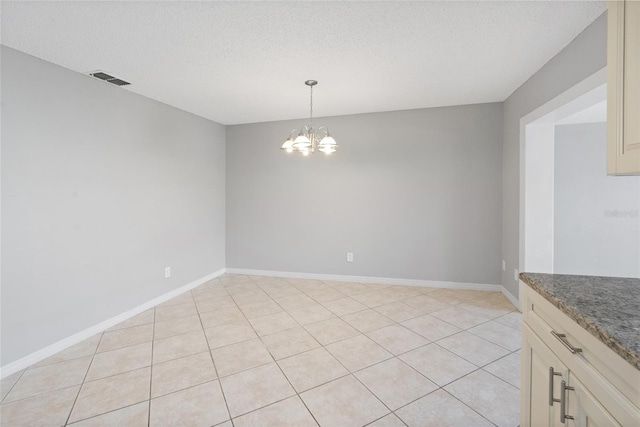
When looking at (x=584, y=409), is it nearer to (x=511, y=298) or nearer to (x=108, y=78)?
(x=511, y=298)

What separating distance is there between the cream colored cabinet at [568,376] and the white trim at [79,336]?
10.9ft

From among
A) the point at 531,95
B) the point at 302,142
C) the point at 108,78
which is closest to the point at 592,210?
the point at 531,95

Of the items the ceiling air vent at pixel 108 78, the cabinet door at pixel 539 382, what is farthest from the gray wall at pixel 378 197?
the cabinet door at pixel 539 382

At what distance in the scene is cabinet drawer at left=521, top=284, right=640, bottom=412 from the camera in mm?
743

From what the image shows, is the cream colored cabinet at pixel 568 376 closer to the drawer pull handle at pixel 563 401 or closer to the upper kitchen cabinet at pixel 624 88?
the drawer pull handle at pixel 563 401

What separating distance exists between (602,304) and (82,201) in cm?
361

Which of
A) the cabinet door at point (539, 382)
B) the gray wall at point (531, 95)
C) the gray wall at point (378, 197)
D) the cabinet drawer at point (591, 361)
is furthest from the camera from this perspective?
the gray wall at point (378, 197)

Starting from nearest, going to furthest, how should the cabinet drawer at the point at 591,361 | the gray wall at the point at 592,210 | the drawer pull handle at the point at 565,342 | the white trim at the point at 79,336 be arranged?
the cabinet drawer at the point at 591,361
the drawer pull handle at the point at 565,342
the white trim at the point at 79,336
the gray wall at the point at 592,210

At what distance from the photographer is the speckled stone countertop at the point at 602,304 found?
802 millimetres

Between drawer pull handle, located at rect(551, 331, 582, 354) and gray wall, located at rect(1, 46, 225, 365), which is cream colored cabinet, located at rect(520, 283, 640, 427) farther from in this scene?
gray wall, located at rect(1, 46, 225, 365)

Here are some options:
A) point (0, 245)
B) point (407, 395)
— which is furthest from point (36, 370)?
point (407, 395)

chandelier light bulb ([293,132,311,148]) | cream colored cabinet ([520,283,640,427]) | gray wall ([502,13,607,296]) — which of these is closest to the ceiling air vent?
chandelier light bulb ([293,132,311,148])

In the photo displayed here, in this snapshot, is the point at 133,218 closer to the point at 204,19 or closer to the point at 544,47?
the point at 204,19

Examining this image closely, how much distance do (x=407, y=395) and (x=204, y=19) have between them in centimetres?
279
